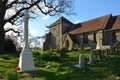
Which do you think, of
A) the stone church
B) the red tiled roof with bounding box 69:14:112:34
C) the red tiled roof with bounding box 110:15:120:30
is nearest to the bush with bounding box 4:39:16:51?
the stone church

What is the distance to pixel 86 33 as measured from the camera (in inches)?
1780

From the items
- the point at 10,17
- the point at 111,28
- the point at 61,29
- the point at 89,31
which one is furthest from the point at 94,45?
the point at 10,17

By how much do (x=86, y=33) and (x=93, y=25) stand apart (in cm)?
198

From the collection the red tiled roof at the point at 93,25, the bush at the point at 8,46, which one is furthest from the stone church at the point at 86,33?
the bush at the point at 8,46

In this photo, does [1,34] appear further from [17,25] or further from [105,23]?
[105,23]

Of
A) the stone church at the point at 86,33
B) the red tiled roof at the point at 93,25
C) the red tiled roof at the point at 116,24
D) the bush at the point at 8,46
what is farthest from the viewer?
the red tiled roof at the point at 93,25

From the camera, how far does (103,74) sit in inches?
499

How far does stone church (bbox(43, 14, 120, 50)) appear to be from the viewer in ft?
131

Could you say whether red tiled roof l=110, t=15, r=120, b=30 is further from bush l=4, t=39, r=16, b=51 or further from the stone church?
bush l=4, t=39, r=16, b=51

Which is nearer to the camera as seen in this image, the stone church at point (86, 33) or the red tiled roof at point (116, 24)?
the red tiled roof at point (116, 24)

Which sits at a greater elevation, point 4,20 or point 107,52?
point 4,20

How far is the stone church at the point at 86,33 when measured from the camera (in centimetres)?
3983

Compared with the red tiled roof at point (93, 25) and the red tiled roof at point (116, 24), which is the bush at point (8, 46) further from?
the red tiled roof at point (116, 24)

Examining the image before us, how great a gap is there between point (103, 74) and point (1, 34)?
2212 centimetres
